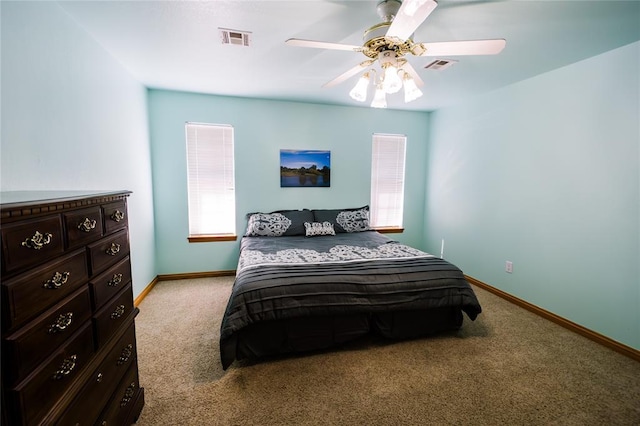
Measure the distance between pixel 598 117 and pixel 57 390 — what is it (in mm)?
3882

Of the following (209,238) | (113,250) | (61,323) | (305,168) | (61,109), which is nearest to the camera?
(61,323)

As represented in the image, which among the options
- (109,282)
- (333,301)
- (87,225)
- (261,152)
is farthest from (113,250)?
(261,152)

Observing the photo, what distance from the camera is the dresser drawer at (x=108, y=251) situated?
117cm

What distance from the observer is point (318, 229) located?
3576mm

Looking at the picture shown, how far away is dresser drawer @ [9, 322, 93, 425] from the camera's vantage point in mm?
801

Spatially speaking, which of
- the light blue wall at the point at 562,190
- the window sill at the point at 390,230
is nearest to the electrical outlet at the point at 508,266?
the light blue wall at the point at 562,190

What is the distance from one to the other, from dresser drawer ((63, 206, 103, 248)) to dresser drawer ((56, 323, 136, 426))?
1.88ft

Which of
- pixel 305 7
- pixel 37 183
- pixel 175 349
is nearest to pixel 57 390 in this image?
pixel 37 183

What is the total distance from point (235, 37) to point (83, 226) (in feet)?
5.62

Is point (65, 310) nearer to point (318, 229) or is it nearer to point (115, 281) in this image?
point (115, 281)

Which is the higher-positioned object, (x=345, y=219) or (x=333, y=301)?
(x=345, y=219)

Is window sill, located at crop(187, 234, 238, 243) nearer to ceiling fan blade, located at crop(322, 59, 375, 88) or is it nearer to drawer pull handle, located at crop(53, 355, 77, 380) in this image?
ceiling fan blade, located at crop(322, 59, 375, 88)

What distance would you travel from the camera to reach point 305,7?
1.69 meters

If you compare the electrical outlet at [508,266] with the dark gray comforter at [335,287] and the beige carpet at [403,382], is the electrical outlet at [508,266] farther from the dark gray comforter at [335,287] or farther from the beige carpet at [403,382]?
the dark gray comforter at [335,287]
